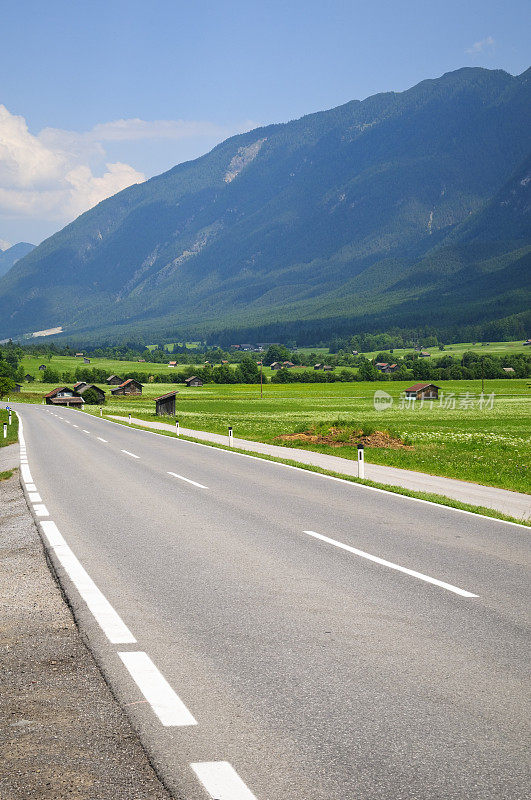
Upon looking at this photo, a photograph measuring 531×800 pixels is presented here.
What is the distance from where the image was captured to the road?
4.05 meters

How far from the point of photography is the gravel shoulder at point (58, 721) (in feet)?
12.5

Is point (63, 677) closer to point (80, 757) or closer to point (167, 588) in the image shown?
point (80, 757)

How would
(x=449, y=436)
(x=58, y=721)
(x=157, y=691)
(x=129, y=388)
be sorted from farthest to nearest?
1. (x=129, y=388)
2. (x=449, y=436)
3. (x=157, y=691)
4. (x=58, y=721)

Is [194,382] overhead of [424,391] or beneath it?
overhead

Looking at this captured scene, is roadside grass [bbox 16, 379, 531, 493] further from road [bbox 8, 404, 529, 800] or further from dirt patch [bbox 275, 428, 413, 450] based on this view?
road [bbox 8, 404, 529, 800]

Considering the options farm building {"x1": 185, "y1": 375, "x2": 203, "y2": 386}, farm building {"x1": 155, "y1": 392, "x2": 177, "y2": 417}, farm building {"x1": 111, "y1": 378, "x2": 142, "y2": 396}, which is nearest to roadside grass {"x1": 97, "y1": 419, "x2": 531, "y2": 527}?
farm building {"x1": 155, "y1": 392, "x2": 177, "y2": 417}

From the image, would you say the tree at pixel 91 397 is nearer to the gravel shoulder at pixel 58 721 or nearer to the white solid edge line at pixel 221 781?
the gravel shoulder at pixel 58 721

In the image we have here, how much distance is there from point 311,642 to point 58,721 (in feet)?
7.43

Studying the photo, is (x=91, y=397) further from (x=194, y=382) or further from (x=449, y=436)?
(x=449, y=436)

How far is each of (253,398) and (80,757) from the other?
313ft

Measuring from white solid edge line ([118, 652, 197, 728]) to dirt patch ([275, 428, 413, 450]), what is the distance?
24281 mm

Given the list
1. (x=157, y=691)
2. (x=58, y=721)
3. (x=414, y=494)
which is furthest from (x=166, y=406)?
(x=58, y=721)

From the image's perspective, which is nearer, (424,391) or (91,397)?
(424,391)

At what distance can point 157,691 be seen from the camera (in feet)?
16.5
